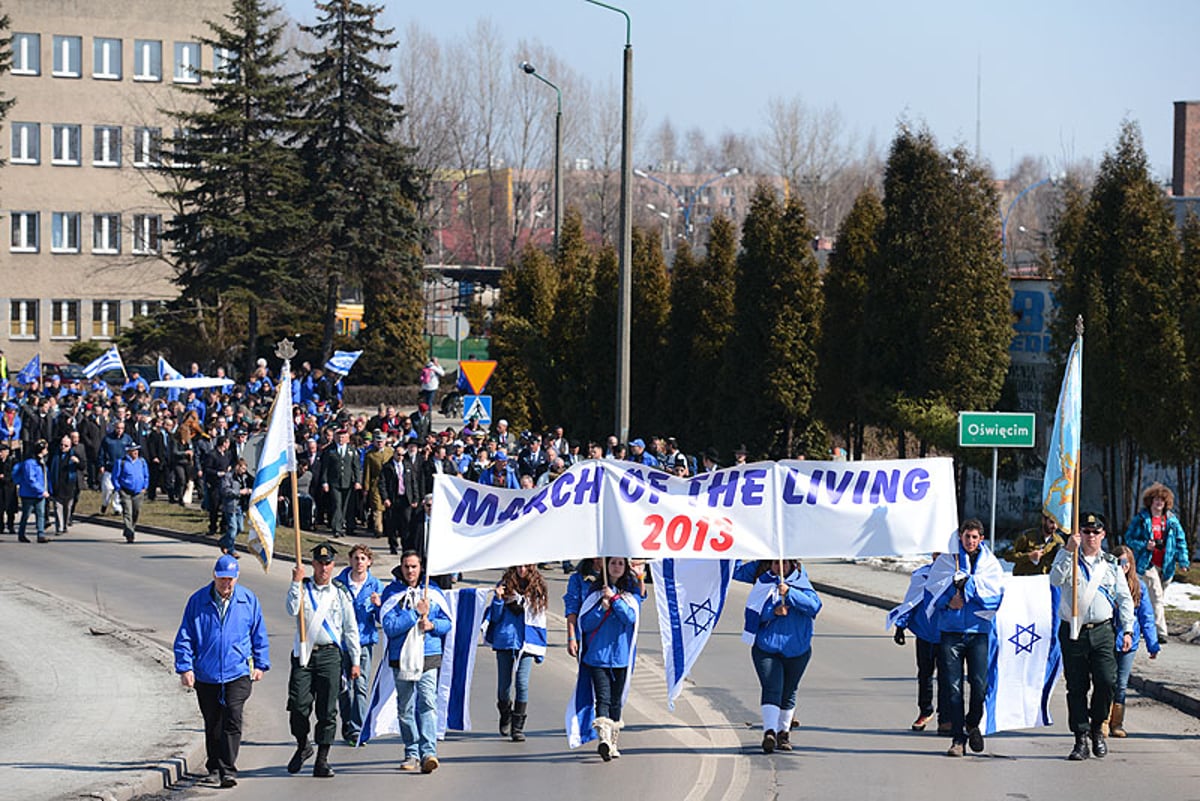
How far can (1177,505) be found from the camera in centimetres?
2555

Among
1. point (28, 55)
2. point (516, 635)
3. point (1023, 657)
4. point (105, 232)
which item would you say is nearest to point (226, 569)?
point (516, 635)

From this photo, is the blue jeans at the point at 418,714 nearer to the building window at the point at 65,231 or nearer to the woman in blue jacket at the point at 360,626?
→ the woman in blue jacket at the point at 360,626

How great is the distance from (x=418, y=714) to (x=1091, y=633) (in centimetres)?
509

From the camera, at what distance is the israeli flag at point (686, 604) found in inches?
542

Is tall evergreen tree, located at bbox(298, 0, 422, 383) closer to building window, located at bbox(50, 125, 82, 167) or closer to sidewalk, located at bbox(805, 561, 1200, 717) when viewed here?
building window, located at bbox(50, 125, 82, 167)

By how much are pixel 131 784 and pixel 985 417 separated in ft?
44.2

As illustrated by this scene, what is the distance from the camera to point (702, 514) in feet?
43.7

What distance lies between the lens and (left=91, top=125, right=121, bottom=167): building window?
258 feet

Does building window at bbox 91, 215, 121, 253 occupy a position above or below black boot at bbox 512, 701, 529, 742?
above

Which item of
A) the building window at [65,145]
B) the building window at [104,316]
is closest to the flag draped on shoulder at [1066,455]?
the building window at [104,316]

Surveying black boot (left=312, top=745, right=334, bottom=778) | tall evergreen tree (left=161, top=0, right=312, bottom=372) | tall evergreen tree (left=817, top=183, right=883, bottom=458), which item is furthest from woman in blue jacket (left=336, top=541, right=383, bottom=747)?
tall evergreen tree (left=161, top=0, right=312, bottom=372)

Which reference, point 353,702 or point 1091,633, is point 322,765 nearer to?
point 353,702

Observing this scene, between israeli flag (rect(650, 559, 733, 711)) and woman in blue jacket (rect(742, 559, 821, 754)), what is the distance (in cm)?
82

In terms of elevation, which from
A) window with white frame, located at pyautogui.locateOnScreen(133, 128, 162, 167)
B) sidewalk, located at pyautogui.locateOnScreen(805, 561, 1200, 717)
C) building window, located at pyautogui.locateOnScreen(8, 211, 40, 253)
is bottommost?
sidewalk, located at pyautogui.locateOnScreen(805, 561, 1200, 717)
